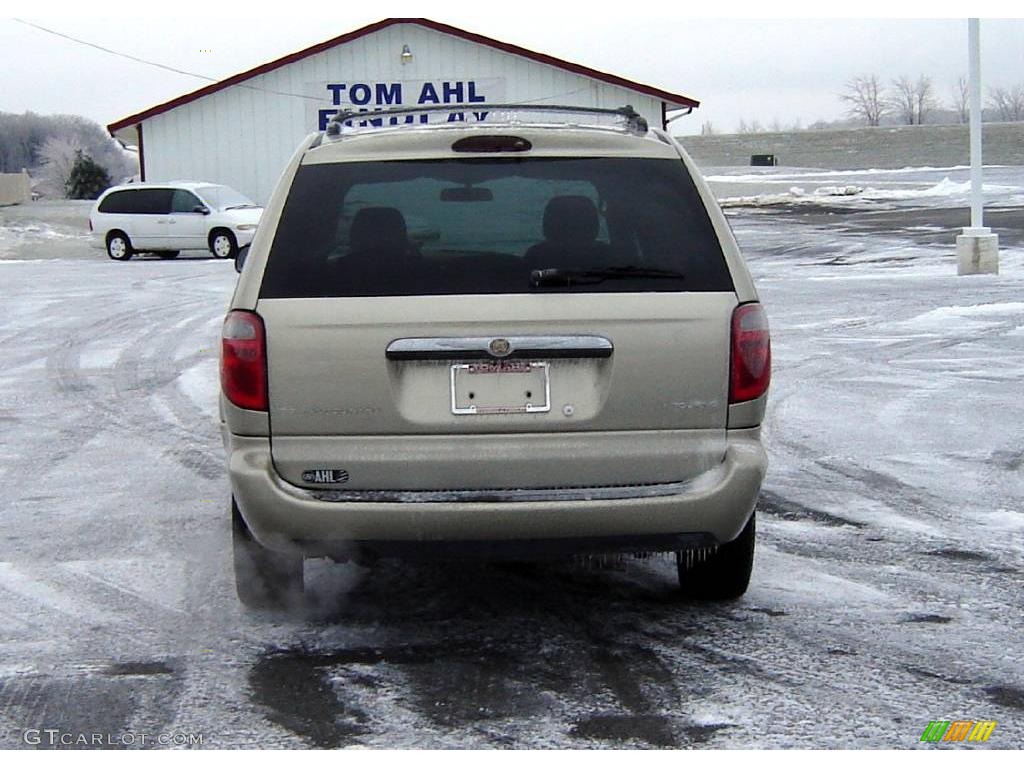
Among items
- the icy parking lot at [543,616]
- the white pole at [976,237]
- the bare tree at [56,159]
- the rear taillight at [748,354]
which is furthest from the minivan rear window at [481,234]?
the bare tree at [56,159]

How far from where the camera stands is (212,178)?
33.8 metres

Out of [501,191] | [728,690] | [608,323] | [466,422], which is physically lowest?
[728,690]

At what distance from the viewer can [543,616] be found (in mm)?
4852

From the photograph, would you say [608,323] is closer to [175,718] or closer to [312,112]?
[175,718]

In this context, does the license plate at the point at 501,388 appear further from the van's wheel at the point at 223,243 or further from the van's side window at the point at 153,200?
the van's side window at the point at 153,200

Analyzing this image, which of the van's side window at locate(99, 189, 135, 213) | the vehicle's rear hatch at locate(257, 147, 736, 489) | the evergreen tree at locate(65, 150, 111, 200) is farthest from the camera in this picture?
the evergreen tree at locate(65, 150, 111, 200)

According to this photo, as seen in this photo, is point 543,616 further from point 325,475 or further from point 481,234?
point 481,234

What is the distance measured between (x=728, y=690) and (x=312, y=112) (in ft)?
103

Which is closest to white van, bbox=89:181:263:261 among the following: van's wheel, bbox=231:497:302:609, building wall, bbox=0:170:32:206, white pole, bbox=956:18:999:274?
white pole, bbox=956:18:999:274

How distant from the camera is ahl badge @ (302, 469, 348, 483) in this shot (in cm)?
416

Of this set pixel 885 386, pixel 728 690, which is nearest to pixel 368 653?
pixel 728 690

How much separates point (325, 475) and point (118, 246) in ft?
80.4

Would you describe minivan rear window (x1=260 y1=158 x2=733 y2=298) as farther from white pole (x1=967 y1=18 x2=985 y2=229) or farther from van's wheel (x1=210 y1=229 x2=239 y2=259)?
van's wheel (x1=210 y1=229 x2=239 y2=259)

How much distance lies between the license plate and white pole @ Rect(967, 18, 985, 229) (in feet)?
45.0
